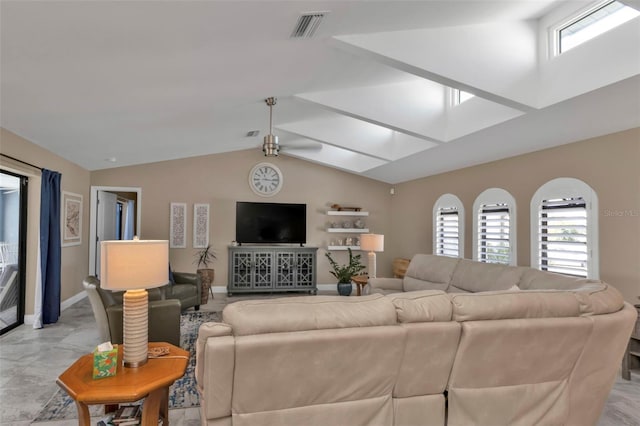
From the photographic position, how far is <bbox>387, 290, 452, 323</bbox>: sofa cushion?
1.92 metres

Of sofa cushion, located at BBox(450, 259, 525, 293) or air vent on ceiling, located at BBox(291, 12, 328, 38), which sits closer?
air vent on ceiling, located at BBox(291, 12, 328, 38)

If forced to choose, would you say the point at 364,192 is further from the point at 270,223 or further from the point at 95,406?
the point at 95,406

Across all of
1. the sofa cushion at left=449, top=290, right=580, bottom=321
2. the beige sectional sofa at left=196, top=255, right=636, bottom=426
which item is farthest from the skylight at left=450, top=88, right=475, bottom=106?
the sofa cushion at left=449, top=290, right=580, bottom=321

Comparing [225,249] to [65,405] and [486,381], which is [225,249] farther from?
[486,381]

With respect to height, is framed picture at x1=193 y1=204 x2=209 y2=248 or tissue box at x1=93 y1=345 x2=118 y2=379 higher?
framed picture at x1=193 y1=204 x2=209 y2=248

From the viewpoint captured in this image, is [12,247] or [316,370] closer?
[316,370]

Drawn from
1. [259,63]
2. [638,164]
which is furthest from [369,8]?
[638,164]

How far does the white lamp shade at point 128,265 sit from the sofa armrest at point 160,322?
1482 mm

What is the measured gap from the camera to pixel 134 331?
2.17 m

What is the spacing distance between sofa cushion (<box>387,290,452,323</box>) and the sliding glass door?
473cm

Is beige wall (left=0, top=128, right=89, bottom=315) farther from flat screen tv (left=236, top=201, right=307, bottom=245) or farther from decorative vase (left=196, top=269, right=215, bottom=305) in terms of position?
flat screen tv (left=236, top=201, right=307, bottom=245)

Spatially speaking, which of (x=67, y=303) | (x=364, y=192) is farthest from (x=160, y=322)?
(x=364, y=192)

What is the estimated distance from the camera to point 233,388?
167 centimetres

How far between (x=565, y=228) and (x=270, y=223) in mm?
4897
